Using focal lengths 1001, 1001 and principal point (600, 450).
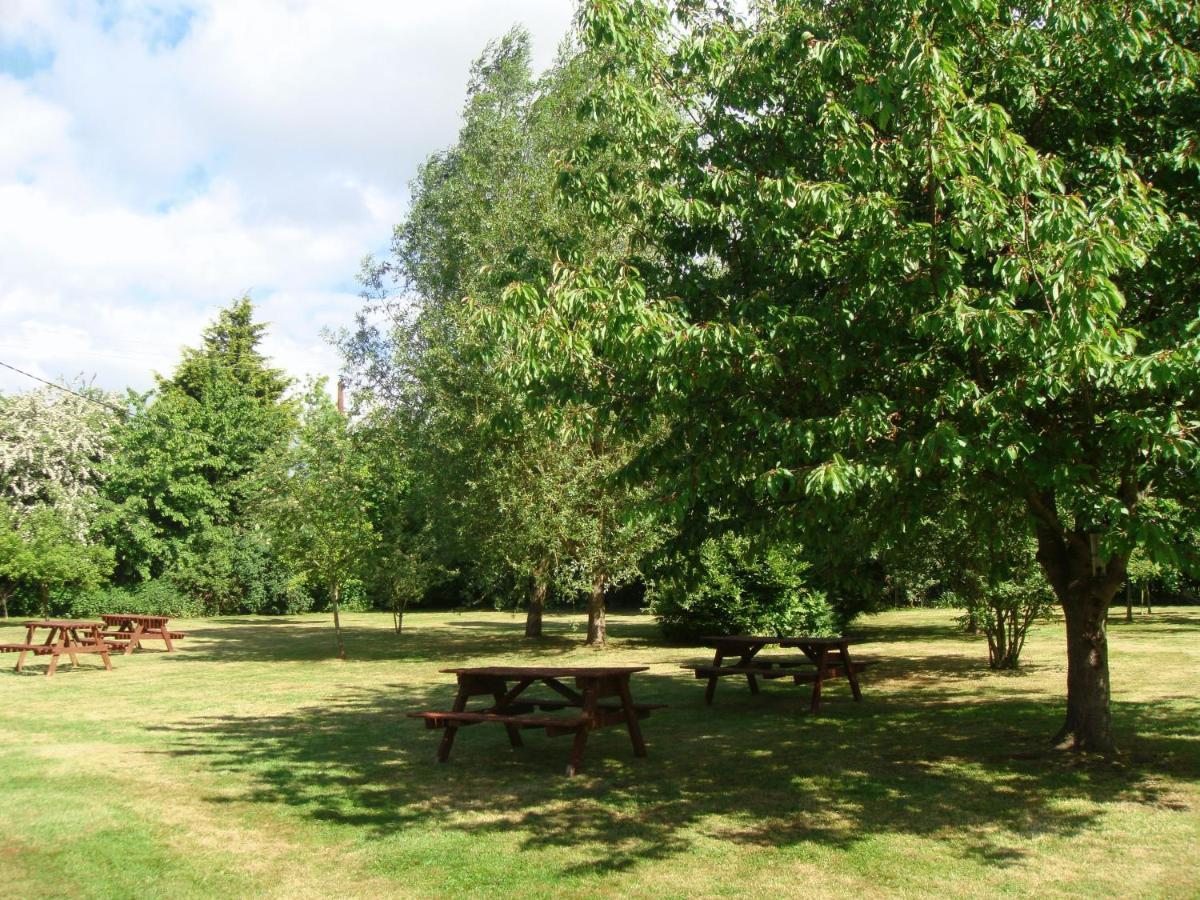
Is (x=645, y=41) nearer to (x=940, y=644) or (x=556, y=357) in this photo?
(x=556, y=357)

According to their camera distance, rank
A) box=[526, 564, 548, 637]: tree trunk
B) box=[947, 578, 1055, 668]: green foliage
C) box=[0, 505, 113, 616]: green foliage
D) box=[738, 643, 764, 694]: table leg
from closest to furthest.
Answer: box=[738, 643, 764, 694]: table leg, box=[947, 578, 1055, 668]: green foliage, box=[526, 564, 548, 637]: tree trunk, box=[0, 505, 113, 616]: green foliage

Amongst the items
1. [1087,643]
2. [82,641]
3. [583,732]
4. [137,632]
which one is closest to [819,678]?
[1087,643]

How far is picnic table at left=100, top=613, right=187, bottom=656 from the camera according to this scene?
19719 millimetres

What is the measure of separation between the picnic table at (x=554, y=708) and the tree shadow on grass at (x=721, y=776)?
0.80ft

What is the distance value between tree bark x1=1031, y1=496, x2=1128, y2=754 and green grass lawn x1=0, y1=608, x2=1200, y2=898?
1.22 feet

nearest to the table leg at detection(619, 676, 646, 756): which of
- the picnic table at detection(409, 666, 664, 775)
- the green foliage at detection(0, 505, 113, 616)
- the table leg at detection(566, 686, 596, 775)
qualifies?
the picnic table at detection(409, 666, 664, 775)

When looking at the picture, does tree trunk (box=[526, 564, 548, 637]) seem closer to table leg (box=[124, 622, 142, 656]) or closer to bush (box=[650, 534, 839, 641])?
bush (box=[650, 534, 839, 641])

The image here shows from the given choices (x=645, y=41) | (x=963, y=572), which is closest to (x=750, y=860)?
(x=645, y=41)

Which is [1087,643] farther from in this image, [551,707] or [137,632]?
[137,632]

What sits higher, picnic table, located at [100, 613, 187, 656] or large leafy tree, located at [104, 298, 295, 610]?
large leafy tree, located at [104, 298, 295, 610]

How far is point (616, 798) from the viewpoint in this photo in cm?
759

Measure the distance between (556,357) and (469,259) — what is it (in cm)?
1424

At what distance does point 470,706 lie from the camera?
12.2m

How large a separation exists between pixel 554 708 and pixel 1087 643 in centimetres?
465
